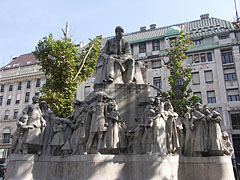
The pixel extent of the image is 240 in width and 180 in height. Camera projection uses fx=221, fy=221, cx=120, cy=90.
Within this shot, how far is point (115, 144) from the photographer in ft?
25.7

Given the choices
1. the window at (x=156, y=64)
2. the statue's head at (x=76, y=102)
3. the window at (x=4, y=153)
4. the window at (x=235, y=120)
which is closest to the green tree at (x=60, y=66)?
the statue's head at (x=76, y=102)

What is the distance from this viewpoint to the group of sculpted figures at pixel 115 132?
795 centimetres

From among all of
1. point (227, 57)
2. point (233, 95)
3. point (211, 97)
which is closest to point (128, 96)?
point (211, 97)

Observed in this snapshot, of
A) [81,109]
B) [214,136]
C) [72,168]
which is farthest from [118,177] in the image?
[214,136]

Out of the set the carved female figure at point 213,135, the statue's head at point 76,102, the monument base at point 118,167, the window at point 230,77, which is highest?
the window at point 230,77

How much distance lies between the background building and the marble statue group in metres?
18.2

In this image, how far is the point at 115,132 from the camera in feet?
26.3

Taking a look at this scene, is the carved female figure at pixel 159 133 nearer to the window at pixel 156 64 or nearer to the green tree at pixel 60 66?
the green tree at pixel 60 66

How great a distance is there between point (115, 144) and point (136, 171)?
Result: 1155 millimetres

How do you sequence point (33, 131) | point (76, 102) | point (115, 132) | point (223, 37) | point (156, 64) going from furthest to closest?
1. point (156, 64)
2. point (223, 37)
3. point (76, 102)
4. point (33, 131)
5. point (115, 132)

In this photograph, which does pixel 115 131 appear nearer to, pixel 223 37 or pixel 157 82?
pixel 157 82

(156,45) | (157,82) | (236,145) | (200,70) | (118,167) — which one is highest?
(156,45)

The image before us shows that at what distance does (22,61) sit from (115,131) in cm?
5322

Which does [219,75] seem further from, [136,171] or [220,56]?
[136,171]
